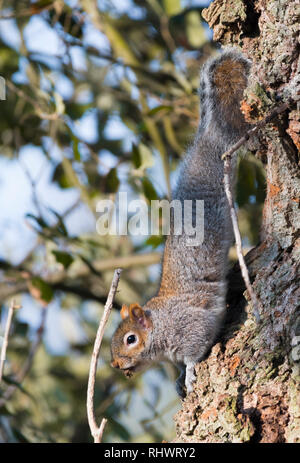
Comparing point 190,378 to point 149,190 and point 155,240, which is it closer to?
point 155,240

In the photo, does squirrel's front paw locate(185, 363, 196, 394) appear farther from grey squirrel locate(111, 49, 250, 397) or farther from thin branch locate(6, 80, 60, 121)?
thin branch locate(6, 80, 60, 121)

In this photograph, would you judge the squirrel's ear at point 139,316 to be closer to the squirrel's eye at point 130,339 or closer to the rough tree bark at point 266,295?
the squirrel's eye at point 130,339

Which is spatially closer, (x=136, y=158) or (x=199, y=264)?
(x=199, y=264)

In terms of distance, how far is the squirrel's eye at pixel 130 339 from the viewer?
5.94 feet

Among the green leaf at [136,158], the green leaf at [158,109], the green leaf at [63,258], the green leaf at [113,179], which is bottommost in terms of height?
the green leaf at [63,258]

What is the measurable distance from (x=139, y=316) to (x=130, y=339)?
0.08 m

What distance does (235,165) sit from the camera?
1.64 meters

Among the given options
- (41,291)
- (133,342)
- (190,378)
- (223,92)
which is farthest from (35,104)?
(190,378)

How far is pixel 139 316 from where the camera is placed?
181cm

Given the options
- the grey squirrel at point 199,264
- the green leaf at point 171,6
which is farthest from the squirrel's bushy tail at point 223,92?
the green leaf at point 171,6

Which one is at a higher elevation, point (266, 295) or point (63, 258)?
point (63, 258)

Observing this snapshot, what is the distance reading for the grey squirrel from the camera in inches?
61.9

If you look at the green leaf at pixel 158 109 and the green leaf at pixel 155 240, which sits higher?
the green leaf at pixel 158 109

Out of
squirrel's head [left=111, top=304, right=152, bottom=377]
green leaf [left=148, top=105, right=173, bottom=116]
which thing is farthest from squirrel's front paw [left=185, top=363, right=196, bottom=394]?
green leaf [left=148, top=105, right=173, bottom=116]
